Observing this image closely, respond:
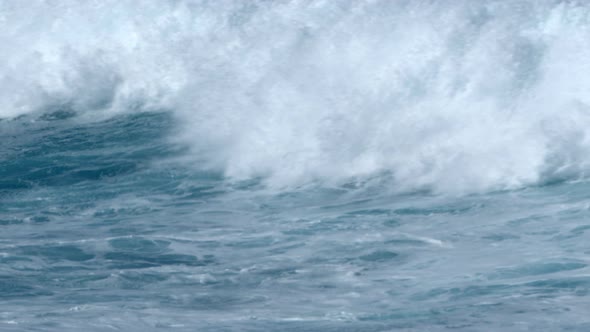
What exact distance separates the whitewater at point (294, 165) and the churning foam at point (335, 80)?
0.13ft

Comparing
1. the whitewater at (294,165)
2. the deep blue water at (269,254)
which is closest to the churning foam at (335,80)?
the whitewater at (294,165)

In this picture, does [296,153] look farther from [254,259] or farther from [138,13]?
[138,13]

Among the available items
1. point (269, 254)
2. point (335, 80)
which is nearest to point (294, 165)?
point (335, 80)

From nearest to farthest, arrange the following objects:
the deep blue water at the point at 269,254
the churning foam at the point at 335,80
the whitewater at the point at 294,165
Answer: the deep blue water at the point at 269,254, the whitewater at the point at 294,165, the churning foam at the point at 335,80

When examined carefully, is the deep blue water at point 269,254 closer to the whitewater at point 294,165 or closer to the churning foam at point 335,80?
the whitewater at point 294,165

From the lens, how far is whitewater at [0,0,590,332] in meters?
10.6

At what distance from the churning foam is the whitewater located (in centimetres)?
4

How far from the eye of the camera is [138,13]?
879 inches

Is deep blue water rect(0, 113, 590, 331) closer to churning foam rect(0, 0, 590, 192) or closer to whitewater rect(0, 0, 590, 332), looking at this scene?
whitewater rect(0, 0, 590, 332)

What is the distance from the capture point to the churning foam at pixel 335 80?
15.2 metres

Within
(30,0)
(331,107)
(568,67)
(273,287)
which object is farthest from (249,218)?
(30,0)

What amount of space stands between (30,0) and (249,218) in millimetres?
10840

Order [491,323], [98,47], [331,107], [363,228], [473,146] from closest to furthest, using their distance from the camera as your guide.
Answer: [491,323]
[363,228]
[473,146]
[331,107]
[98,47]

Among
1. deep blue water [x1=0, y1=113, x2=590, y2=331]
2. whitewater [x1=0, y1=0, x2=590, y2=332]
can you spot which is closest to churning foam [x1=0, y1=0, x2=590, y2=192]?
whitewater [x1=0, y1=0, x2=590, y2=332]
